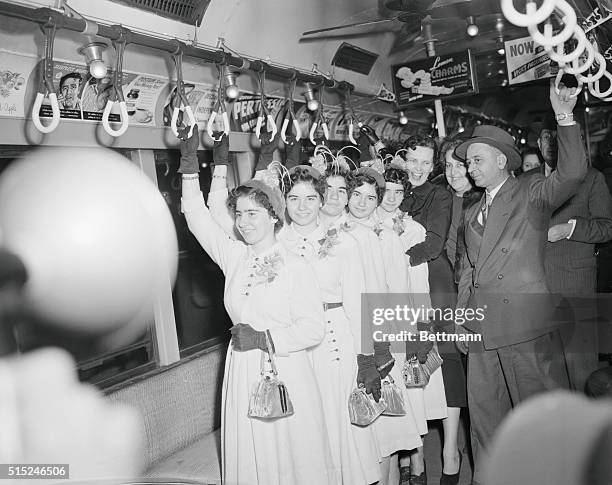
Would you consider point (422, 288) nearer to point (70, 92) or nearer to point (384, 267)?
point (384, 267)

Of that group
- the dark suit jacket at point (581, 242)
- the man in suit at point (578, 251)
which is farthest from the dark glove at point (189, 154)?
Result: the dark suit jacket at point (581, 242)

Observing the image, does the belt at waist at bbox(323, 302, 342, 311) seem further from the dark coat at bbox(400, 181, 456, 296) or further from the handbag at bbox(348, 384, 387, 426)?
the dark coat at bbox(400, 181, 456, 296)

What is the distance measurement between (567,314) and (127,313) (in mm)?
2705

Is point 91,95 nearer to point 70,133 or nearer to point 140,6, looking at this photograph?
point 70,133

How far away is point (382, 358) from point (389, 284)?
23.3 inches

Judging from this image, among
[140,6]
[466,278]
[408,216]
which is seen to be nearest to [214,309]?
[408,216]

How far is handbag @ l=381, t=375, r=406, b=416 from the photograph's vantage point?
10.1ft

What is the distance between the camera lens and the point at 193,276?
447 centimetres

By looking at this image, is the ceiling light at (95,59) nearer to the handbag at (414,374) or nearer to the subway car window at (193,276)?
the subway car window at (193,276)

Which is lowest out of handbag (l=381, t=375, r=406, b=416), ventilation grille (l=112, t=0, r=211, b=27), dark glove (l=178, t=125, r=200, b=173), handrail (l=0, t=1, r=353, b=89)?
handbag (l=381, t=375, r=406, b=416)

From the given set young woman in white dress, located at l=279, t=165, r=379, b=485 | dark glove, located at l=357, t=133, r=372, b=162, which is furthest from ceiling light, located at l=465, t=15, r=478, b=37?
young woman in white dress, located at l=279, t=165, r=379, b=485

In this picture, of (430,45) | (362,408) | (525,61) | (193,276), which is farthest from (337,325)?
(525,61)

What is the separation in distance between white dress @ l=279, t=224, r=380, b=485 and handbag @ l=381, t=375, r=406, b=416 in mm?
149

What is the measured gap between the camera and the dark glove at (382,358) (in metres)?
2.97
